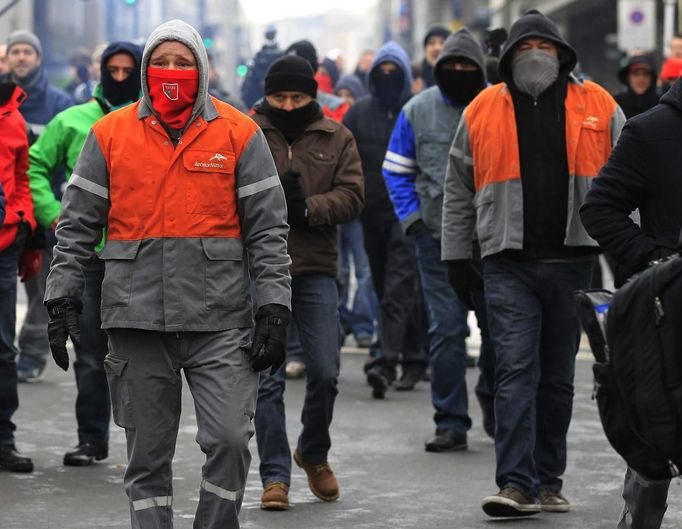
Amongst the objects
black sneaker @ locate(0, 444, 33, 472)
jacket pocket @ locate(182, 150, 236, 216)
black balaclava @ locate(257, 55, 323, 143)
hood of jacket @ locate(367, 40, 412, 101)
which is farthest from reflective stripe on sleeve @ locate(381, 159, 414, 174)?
jacket pocket @ locate(182, 150, 236, 216)

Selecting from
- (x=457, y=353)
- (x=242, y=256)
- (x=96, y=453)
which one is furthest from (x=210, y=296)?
(x=457, y=353)

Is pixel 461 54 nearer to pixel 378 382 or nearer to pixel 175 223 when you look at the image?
pixel 378 382

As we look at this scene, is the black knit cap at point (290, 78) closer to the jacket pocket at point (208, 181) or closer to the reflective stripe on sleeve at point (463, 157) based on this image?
the reflective stripe on sleeve at point (463, 157)

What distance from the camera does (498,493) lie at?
284 inches

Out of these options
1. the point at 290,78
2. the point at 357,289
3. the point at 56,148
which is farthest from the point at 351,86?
the point at 290,78

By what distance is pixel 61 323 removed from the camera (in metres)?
5.80

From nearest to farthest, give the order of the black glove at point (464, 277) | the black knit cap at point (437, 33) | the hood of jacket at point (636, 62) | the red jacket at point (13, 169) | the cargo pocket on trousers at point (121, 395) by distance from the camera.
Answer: the cargo pocket on trousers at point (121, 395)
the black glove at point (464, 277)
the red jacket at point (13, 169)
the hood of jacket at point (636, 62)
the black knit cap at point (437, 33)

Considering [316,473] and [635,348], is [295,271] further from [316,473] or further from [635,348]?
[635,348]

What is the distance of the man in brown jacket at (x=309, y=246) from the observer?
7.53m

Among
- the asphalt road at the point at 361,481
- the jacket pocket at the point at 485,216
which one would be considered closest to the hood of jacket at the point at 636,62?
the asphalt road at the point at 361,481

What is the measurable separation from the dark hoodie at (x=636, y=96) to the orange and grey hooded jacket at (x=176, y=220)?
24.0 ft

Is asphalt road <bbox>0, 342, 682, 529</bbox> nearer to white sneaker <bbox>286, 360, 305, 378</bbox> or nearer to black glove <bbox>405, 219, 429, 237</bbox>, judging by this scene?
white sneaker <bbox>286, 360, 305, 378</bbox>

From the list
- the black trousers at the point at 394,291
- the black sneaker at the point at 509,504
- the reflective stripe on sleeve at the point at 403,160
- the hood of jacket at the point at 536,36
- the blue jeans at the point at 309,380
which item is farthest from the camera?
the black trousers at the point at 394,291

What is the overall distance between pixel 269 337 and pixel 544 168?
6.53 ft
